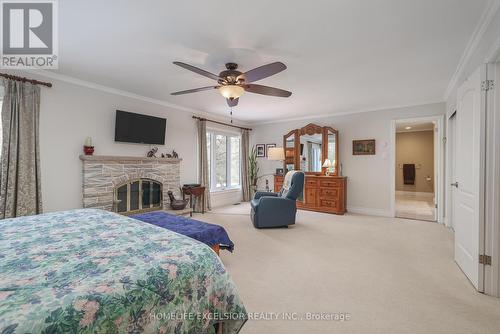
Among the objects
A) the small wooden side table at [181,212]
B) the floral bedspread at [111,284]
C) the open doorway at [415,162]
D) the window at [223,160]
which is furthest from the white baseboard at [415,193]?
the floral bedspread at [111,284]

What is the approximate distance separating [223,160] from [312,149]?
7.90 feet

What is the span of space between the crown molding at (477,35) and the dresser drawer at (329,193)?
281 centimetres

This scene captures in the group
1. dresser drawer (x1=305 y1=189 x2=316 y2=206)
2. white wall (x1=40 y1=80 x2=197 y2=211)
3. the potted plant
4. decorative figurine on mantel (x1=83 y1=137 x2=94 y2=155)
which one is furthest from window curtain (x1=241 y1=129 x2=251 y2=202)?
decorative figurine on mantel (x1=83 y1=137 x2=94 y2=155)

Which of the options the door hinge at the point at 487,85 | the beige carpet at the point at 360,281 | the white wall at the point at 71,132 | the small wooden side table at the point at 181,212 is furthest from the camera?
the small wooden side table at the point at 181,212

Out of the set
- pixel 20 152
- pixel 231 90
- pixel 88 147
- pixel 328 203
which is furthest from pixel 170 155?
pixel 328 203

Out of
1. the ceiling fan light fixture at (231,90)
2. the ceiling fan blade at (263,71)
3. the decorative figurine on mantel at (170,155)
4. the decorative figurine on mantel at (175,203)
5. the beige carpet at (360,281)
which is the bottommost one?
the beige carpet at (360,281)

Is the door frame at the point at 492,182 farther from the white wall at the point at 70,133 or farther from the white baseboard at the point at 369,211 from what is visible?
the white wall at the point at 70,133

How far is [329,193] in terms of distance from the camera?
534cm

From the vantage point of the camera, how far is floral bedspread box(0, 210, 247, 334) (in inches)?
30.4

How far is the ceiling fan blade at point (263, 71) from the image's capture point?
217 cm

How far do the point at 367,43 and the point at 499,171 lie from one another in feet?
5.41

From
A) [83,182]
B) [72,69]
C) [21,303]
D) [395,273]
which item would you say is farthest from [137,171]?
[395,273]

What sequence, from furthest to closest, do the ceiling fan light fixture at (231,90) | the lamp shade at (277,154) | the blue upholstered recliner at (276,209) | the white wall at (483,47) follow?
the lamp shade at (277,154), the blue upholstered recliner at (276,209), the ceiling fan light fixture at (231,90), the white wall at (483,47)

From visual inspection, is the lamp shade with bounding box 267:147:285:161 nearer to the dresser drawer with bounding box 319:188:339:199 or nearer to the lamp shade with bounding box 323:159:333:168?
the lamp shade with bounding box 323:159:333:168
